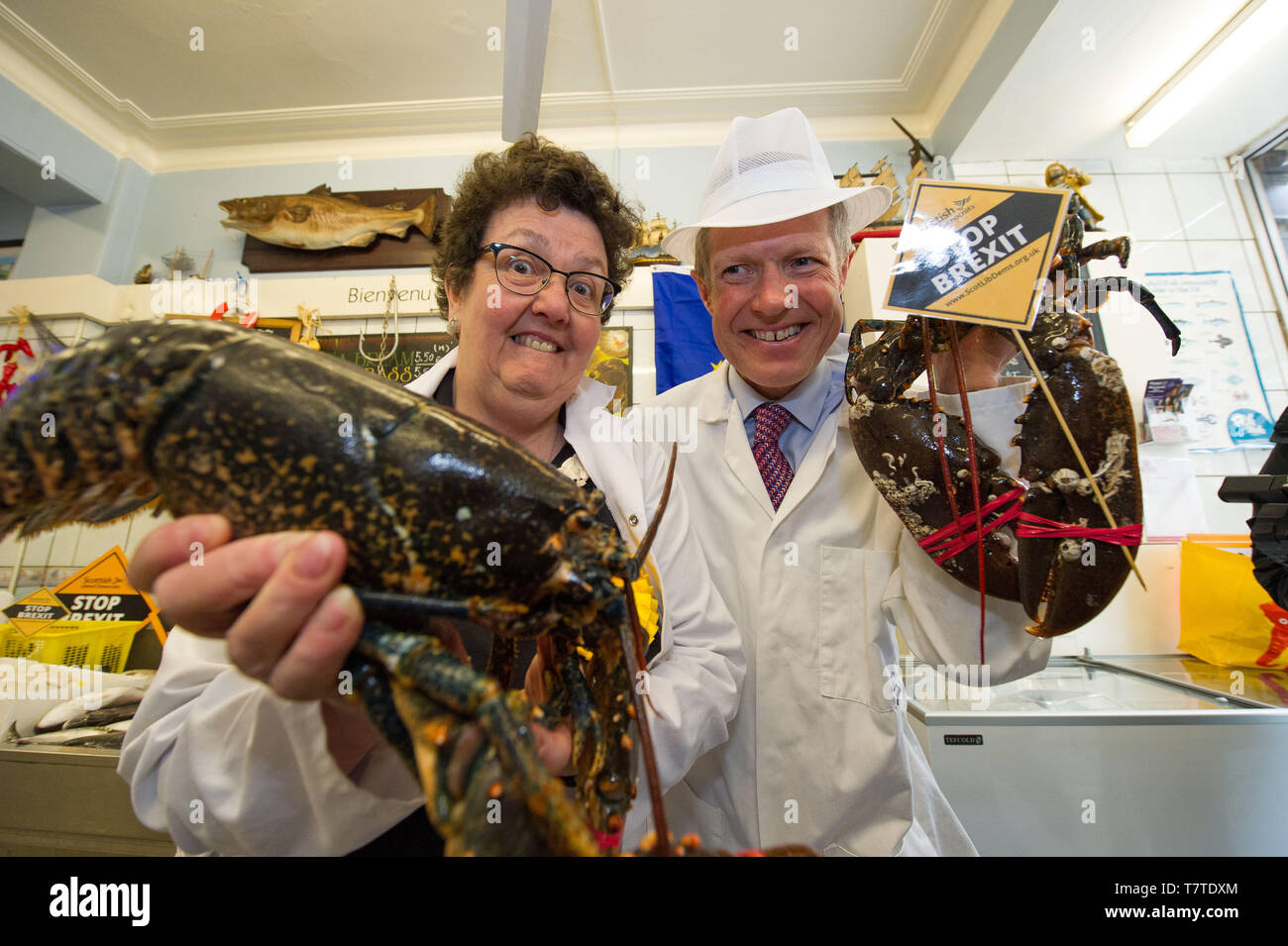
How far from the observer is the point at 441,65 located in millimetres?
3369

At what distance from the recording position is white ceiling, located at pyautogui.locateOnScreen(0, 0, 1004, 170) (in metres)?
2.97

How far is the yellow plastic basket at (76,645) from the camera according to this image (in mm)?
2348

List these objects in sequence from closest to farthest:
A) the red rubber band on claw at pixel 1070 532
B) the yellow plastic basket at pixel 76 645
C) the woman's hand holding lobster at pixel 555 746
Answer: the woman's hand holding lobster at pixel 555 746, the red rubber band on claw at pixel 1070 532, the yellow plastic basket at pixel 76 645

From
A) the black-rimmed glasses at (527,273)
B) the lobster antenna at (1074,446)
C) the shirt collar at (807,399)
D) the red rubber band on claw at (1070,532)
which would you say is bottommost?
the red rubber band on claw at (1070,532)

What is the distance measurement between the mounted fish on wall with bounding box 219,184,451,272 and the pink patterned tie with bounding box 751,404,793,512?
9.66 ft

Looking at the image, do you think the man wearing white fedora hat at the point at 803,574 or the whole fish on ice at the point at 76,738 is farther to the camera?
the whole fish on ice at the point at 76,738

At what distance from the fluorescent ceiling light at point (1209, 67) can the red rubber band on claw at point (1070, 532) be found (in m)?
3.38

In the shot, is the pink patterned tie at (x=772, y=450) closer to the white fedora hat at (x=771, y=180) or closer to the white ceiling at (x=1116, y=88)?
the white fedora hat at (x=771, y=180)

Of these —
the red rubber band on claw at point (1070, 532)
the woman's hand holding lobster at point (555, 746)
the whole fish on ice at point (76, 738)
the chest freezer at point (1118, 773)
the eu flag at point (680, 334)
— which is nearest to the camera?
the woman's hand holding lobster at point (555, 746)

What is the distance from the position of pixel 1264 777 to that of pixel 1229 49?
3.27 m

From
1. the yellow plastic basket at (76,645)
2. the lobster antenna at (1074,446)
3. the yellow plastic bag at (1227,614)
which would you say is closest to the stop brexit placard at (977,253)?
the lobster antenna at (1074,446)

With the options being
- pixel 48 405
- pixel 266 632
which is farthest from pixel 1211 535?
pixel 48 405

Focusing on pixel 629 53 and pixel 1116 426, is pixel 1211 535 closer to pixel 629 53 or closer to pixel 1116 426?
pixel 1116 426
